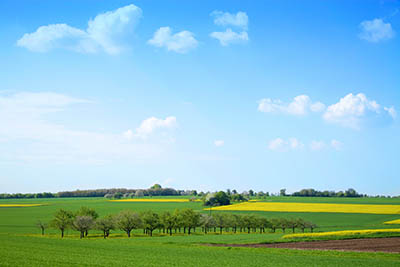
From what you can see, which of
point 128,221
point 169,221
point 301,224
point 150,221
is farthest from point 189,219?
point 301,224

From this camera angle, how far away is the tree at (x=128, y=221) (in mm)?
75000

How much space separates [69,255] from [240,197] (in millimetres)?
148271

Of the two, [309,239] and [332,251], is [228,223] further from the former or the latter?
[332,251]

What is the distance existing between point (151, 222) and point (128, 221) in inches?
242

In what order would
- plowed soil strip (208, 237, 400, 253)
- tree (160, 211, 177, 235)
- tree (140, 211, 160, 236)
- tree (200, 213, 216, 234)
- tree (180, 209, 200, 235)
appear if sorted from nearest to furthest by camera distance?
1. plowed soil strip (208, 237, 400, 253)
2. tree (140, 211, 160, 236)
3. tree (160, 211, 177, 235)
4. tree (180, 209, 200, 235)
5. tree (200, 213, 216, 234)

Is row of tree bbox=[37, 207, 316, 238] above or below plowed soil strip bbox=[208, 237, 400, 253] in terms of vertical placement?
below

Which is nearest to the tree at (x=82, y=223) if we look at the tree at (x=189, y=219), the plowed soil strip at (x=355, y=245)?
the tree at (x=189, y=219)

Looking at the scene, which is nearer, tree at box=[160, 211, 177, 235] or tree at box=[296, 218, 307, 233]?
tree at box=[296, 218, 307, 233]

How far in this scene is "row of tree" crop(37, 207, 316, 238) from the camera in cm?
7412

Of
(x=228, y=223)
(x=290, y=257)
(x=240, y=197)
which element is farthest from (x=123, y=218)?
(x=240, y=197)

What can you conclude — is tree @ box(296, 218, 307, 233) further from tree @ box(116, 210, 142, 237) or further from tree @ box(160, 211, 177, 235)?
tree @ box(116, 210, 142, 237)

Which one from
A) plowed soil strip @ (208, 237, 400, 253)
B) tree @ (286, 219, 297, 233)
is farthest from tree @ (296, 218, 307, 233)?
plowed soil strip @ (208, 237, 400, 253)

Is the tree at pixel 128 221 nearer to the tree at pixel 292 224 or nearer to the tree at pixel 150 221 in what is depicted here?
the tree at pixel 150 221

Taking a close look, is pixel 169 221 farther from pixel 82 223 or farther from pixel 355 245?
pixel 355 245
